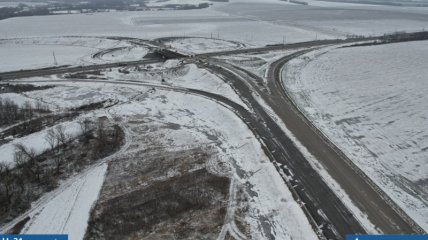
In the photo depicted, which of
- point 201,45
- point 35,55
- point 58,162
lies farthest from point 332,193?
point 35,55

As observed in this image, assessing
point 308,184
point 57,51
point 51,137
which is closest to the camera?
point 308,184

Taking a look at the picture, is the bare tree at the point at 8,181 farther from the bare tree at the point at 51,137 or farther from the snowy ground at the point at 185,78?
the snowy ground at the point at 185,78

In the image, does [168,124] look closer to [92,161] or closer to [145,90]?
[92,161]

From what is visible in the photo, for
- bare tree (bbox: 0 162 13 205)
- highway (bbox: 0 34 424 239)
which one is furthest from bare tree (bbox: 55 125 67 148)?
highway (bbox: 0 34 424 239)

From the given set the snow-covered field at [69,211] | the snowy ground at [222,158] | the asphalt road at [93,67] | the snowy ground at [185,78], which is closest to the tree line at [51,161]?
the snowy ground at [222,158]

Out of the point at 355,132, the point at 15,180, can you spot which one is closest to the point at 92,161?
the point at 15,180

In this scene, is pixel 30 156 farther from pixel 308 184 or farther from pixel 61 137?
pixel 308 184

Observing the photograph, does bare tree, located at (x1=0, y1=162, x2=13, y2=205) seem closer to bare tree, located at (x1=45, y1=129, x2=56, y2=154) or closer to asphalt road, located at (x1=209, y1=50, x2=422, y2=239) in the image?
bare tree, located at (x1=45, y1=129, x2=56, y2=154)
